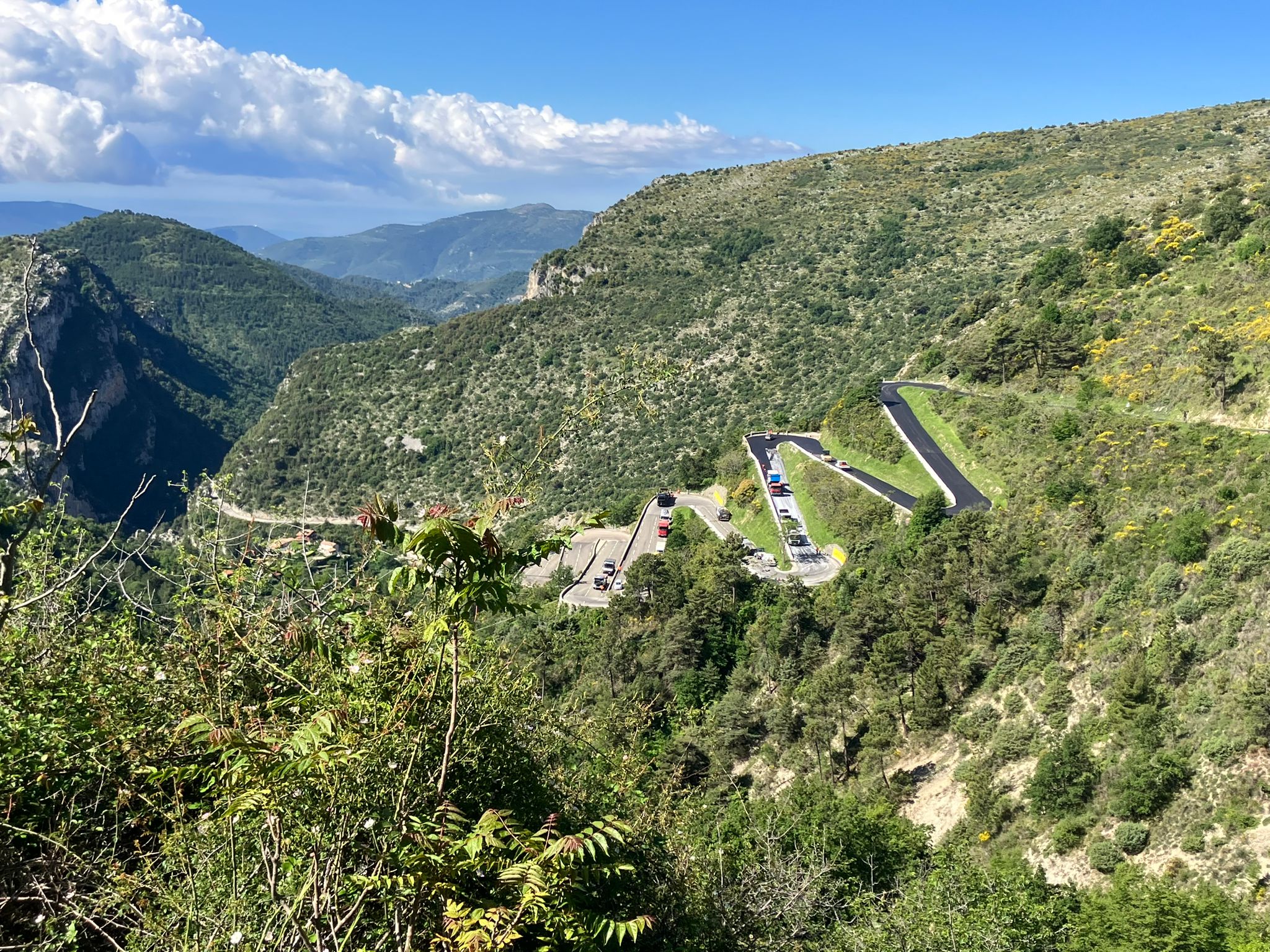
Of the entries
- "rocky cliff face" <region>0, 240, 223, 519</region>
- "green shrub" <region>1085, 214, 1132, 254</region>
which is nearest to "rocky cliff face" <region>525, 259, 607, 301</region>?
"rocky cliff face" <region>0, 240, 223, 519</region>

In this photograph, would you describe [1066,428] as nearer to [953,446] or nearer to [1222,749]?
[953,446]

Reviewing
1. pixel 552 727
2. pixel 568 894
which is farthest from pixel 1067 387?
pixel 568 894

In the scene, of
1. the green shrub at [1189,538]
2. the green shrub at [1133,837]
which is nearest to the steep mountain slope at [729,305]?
the green shrub at [1189,538]

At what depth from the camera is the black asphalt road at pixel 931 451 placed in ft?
103

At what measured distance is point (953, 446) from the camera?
36.4 meters

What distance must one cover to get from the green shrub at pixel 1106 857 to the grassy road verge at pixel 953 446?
1657 centimetres

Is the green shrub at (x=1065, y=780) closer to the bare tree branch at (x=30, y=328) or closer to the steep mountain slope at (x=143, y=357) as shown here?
the bare tree branch at (x=30, y=328)

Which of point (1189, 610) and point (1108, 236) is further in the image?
point (1108, 236)

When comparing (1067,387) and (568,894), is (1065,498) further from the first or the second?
(568,894)

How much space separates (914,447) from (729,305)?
159ft

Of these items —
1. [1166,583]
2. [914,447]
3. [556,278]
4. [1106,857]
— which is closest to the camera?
[1106,857]

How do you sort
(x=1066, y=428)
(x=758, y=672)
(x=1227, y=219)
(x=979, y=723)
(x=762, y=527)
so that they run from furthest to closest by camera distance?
(x=762, y=527)
(x=1227, y=219)
(x=758, y=672)
(x=1066, y=428)
(x=979, y=723)

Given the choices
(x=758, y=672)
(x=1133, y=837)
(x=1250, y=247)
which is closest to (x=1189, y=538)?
(x=1133, y=837)

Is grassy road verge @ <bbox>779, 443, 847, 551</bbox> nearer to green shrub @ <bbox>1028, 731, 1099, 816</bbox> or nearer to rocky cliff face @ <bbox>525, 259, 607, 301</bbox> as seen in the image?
green shrub @ <bbox>1028, 731, 1099, 816</bbox>
